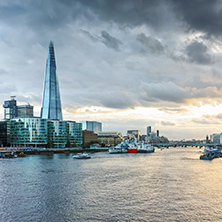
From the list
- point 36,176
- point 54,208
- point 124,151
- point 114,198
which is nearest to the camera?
point 54,208

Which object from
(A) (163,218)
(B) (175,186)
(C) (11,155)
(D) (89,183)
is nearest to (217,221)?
(A) (163,218)

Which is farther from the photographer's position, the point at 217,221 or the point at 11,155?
the point at 11,155

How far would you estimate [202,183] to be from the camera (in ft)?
192

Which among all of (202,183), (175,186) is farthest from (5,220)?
Result: (202,183)

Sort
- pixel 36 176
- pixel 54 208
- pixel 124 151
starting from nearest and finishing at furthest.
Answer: pixel 54 208 → pixel 36 176 → pixel 124 151

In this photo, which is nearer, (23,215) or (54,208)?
(23,215)

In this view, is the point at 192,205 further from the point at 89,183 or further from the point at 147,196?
the point at 89,183

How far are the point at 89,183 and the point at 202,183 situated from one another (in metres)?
23.4

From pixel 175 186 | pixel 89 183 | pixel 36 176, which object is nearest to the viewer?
pixel 175 186

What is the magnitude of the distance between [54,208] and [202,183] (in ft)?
108

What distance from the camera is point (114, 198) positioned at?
44.4 metres

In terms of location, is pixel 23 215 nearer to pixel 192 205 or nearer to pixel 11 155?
pixel 192 205

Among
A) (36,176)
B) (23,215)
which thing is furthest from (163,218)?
(36,176)

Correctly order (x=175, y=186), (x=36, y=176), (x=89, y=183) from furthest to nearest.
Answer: (x=36, y=176)
(x=89, y=183)
(x=175, y=186)
